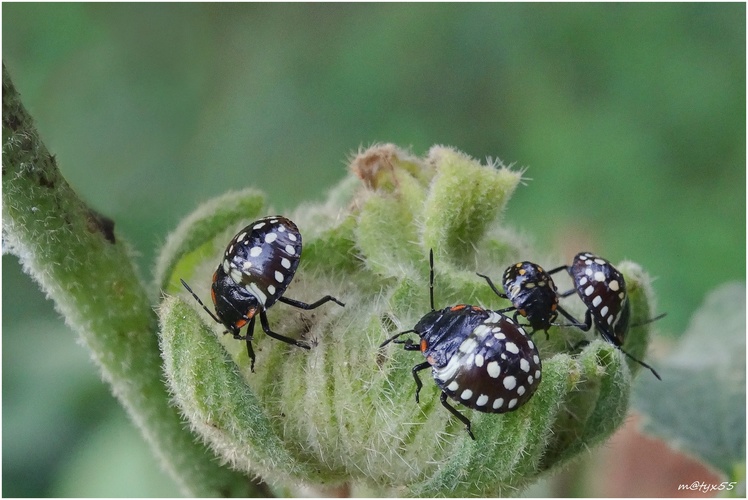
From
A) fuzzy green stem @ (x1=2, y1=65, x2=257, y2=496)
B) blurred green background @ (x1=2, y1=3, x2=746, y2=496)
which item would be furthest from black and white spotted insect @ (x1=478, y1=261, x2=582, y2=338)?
blurred green background @ (x1=2, y1=3, x2=746, y2=496)

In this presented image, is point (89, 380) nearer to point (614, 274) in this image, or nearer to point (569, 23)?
point (614, 274)

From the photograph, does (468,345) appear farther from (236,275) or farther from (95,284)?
(95,284)

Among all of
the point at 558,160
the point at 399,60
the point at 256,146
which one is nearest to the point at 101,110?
the point at 256,146

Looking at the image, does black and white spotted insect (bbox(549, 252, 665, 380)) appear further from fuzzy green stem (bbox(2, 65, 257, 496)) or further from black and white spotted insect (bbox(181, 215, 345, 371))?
fuzzy green stem (bbox(2, 65, 257, 496))

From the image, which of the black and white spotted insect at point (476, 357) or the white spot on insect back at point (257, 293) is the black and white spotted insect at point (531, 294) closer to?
the black and white spotted insect at point (476, 357)

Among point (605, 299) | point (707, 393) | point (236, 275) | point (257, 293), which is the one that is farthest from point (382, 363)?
point (707, 393)
